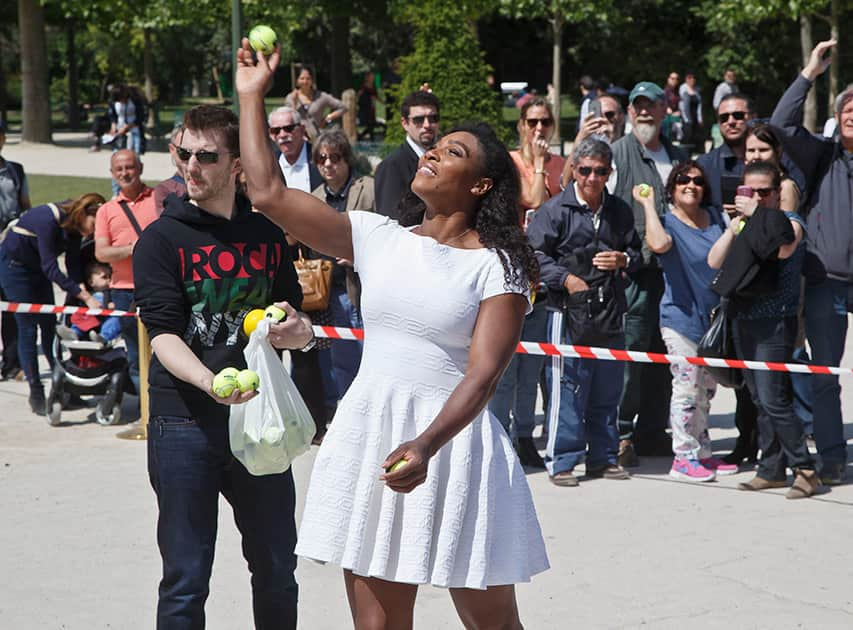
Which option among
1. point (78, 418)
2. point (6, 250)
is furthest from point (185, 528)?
point (6, 250)

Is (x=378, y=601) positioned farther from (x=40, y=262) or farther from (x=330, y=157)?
(x=40, y=262)

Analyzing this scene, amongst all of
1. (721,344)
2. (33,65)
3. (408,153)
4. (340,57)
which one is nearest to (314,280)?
(408,153)

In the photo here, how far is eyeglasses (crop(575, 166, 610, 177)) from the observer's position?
23.9ft

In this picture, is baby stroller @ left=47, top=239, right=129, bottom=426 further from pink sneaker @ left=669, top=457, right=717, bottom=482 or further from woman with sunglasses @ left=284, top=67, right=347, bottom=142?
woman with sunglasses @ left=284, top=67, right=347, bottom=142

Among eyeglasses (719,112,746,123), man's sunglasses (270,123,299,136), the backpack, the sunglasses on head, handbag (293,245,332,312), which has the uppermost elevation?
eyeglasses (719,112,746,123)

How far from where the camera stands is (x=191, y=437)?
4121mm

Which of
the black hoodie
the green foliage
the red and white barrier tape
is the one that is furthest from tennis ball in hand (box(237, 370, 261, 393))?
the green foliage

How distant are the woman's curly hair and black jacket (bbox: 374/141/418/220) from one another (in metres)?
3.93

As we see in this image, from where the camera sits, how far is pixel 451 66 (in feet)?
66.2

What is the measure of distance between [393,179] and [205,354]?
3.75 m

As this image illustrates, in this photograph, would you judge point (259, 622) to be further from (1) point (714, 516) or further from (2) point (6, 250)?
(2) point (6, 250)

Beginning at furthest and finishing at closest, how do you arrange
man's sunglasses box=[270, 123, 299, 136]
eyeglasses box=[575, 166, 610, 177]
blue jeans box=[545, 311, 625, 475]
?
man's sunglasses box=[270, 123, 299, 136], blue jeans box=[545, 311, 625, 475], eyeglasses box=[575, 166, 610, 177]

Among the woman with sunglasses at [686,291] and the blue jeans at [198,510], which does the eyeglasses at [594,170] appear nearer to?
the woman with sunglasses at [686,291]

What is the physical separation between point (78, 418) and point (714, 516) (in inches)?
180
